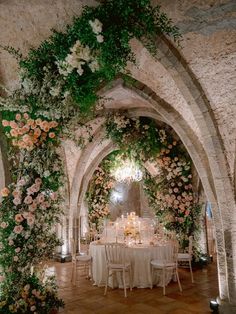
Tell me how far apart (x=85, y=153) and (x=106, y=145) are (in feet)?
3.91

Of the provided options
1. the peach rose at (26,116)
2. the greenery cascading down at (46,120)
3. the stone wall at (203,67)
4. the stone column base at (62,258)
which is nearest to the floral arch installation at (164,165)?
the stone wall at (203,67)

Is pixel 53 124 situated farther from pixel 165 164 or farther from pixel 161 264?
pixel 165 164

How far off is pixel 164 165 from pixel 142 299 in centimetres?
390

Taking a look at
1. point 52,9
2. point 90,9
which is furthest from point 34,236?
point 52,9

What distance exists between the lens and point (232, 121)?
4180 millimetres

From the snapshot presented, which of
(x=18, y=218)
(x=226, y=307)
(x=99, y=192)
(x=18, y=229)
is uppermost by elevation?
(x=99, y=192)

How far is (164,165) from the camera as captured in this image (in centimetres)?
826

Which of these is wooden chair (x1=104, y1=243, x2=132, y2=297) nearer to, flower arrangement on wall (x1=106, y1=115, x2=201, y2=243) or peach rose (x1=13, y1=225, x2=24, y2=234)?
flower arrangement on wall (x1=106, y1=115, x2=201, y2=243)

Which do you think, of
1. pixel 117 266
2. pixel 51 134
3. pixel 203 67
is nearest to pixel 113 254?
pixel 117 266

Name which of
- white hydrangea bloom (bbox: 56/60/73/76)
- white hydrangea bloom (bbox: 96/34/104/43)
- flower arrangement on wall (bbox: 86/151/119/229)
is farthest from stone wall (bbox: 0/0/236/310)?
flower arrangement on wall (bbox: 86/151/119/229)

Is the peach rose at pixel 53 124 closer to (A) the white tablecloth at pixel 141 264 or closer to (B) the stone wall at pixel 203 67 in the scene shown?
(B) the stone wall at pixel 203 67

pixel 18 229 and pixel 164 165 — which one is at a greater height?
pixel 164 165

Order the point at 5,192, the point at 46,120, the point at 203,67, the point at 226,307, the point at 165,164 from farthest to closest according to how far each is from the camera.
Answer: the point at 165,164 → the point at 226,307 → the point at 203,67 → the point at 46,120 → the point at 5,192

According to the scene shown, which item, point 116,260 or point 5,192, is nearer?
point 5,192
